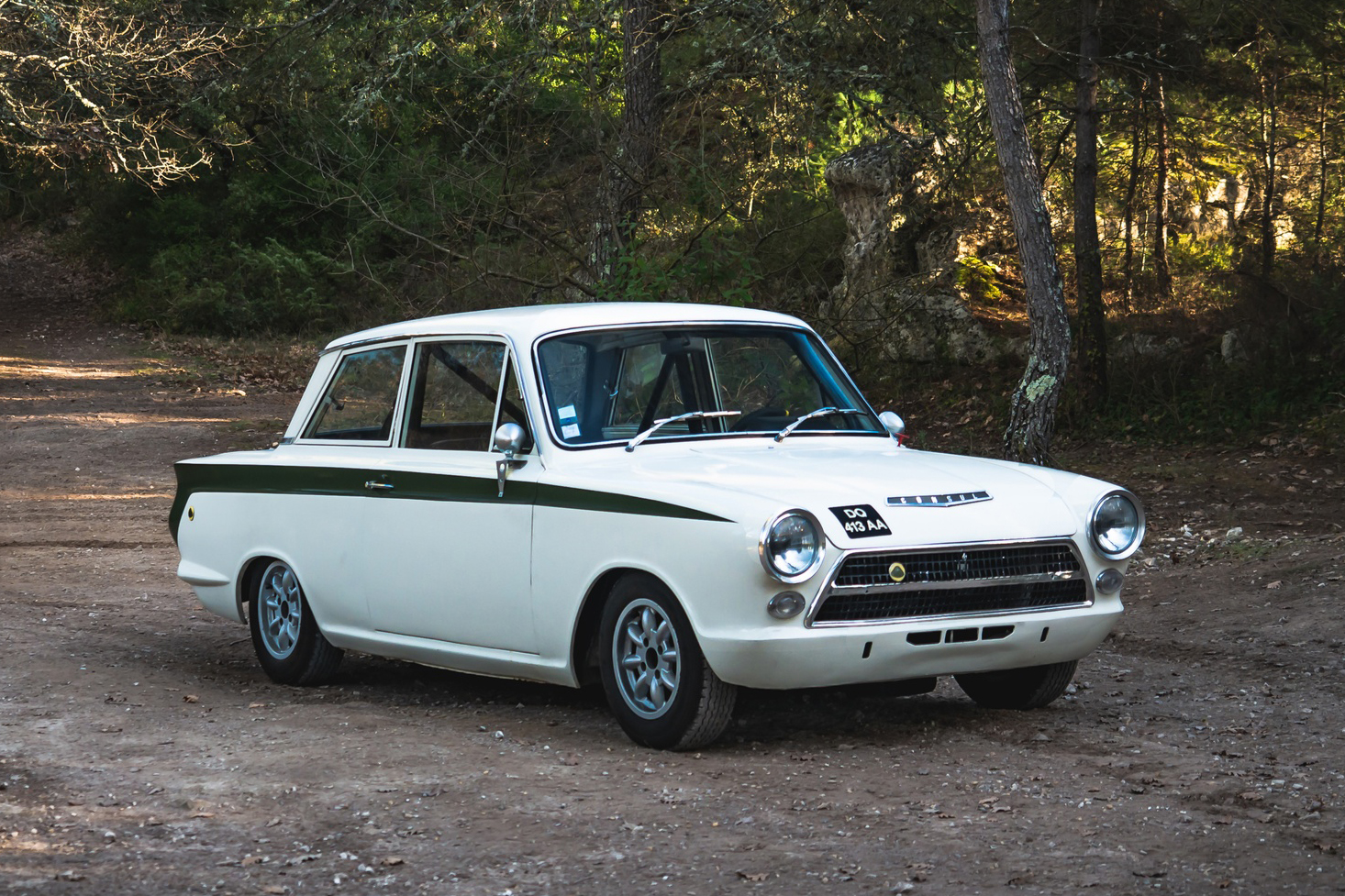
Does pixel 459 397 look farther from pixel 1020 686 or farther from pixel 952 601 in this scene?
pixel 1020 686

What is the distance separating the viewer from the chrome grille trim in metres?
5.61

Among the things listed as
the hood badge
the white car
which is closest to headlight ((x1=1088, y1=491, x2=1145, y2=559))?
the white car

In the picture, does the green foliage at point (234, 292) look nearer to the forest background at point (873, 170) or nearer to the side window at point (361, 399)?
the forest background at point (873, 170)

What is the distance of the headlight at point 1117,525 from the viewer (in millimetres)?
6141

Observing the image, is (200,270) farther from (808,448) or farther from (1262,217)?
(808,448)

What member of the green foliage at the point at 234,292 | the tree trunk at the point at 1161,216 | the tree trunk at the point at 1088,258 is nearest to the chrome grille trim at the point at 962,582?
the tree trunk at the point at 1088,258

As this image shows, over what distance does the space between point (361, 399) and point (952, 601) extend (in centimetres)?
331

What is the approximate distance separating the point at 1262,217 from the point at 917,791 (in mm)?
14768

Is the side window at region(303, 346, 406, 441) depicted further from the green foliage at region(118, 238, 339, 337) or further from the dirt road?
the green foliage at region(118, 238, 339, 337)

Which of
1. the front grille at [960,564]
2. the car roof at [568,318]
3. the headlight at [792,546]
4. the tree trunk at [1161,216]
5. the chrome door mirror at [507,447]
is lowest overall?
the front grille at [960,564]

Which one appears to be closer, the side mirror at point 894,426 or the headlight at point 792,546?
the headlight at point 792,546

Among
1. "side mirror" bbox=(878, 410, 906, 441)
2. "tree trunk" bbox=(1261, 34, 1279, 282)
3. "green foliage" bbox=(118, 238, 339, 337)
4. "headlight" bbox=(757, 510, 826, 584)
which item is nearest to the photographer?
"headlight" bbox=(757, 510, 826, 584)

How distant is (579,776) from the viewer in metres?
5.54

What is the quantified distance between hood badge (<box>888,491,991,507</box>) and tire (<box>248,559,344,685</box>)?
3.28 meters
